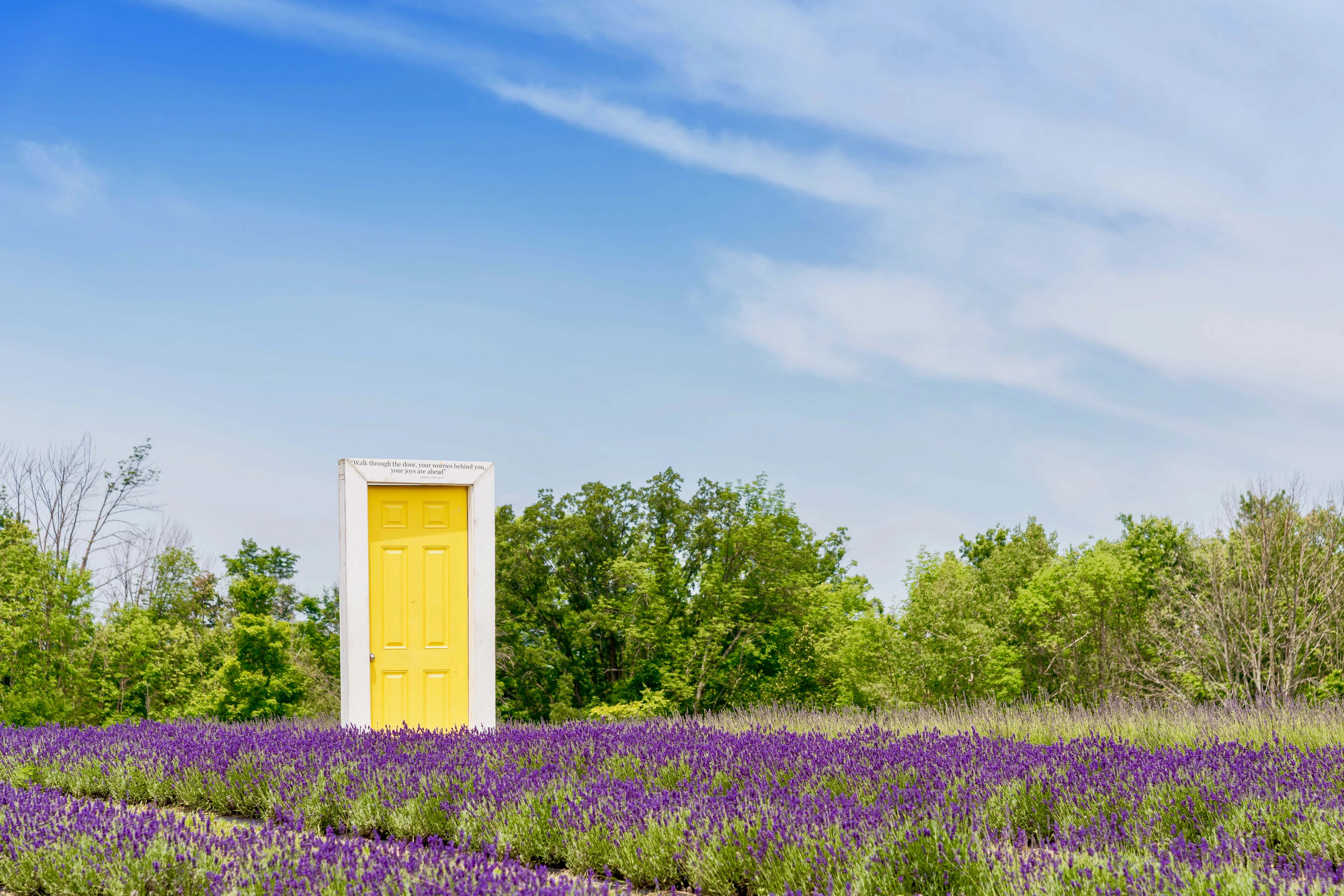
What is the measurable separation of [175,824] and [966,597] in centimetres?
Result: 1899

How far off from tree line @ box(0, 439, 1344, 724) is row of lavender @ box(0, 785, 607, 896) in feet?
43.0

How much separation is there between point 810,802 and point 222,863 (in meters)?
2.40

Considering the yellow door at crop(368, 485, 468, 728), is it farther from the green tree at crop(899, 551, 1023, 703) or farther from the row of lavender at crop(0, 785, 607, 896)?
the green tree at crop(899, 551, 1023, 703)

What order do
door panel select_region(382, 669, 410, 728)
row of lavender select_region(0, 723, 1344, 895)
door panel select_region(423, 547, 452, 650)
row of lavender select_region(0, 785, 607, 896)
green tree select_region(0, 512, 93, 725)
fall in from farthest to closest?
green tree select_region(0, 512, 93, 725) < door panel select_region(423, 547, 452, 650) < door panel select_region(382, 669, 410, 728) < row of lavender select_region(0, 723, 1344, 895) < row of lavender select_region(0, 785, 607, 896)

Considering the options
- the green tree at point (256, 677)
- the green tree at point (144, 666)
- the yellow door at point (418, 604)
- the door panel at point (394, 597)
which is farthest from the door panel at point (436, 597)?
the green tree at point (256, 677)

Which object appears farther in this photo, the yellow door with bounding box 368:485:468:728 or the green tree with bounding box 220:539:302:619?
the green tree with bounding box 220:539:302:619

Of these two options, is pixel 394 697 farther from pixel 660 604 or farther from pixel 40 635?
pixel 660 604

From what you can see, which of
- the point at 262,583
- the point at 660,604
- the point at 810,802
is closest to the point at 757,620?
the point at 660,604

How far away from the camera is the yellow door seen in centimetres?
920

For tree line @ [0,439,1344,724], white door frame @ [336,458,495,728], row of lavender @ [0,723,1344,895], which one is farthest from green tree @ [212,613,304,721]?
row of lavender @ [0,723,1344,895]

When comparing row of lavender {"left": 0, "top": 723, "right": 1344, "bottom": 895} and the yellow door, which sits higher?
the yellow door

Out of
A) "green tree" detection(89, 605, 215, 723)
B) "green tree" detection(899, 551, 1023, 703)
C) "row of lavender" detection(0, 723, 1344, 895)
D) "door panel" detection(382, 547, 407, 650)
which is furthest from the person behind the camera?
"green tree" detection(899, 551, 1023, 703)

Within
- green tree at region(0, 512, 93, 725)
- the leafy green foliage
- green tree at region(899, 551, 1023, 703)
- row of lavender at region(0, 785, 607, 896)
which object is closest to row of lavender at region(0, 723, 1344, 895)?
row of lavender at region(0, 785, 607, 896)

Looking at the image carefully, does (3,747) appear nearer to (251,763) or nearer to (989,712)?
(251,763)
